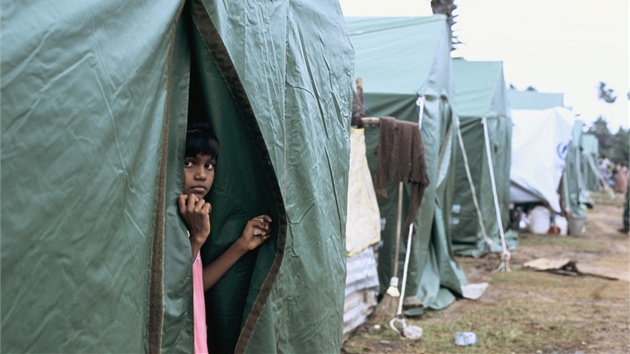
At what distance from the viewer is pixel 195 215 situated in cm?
228

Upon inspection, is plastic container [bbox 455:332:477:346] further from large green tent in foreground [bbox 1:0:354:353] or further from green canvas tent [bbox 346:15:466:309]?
large green tent in foreground [bbox 1:0:354:353]

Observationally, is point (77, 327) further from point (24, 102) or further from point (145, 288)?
point (24, 102)

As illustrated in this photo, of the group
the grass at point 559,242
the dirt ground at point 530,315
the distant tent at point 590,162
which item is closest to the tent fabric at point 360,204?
the dirt ground at point 530,315

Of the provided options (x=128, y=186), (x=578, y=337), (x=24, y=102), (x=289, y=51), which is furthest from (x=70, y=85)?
(x=578, y=337)

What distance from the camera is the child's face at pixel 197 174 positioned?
244cm

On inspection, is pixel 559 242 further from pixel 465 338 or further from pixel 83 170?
pixel 83 170

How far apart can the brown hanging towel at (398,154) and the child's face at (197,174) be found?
379 centimetres

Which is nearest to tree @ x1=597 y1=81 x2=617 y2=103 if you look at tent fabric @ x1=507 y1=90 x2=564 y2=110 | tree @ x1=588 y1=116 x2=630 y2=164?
tree @ x1=588 y1=116 x2=630 y2=164

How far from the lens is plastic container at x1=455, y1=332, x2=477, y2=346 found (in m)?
5.90

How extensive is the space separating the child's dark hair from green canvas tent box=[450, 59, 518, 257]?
799cm

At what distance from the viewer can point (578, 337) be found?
6215 millimetres

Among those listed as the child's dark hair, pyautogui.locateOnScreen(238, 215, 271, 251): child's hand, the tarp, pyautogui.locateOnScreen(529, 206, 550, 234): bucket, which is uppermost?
the child's dark hair

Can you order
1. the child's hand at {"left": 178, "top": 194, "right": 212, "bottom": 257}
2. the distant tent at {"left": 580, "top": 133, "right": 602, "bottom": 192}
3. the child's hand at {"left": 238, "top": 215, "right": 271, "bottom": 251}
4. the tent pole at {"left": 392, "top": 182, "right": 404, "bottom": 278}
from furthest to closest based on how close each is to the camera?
the distant tent at {"left": 580, "top": 133, "right": 602, "bottom": 192} → the tent pole at {"left": 392, "top": 182, "right": 404, "bottom": 278} → the child's hand at {"left": 238, "top": 215, "right": 271, "bottom": 251} → the child's hand at {"left": 178, "top": 194, "right": 212, "bottom": 257}

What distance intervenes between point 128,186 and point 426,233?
5.81 meters
